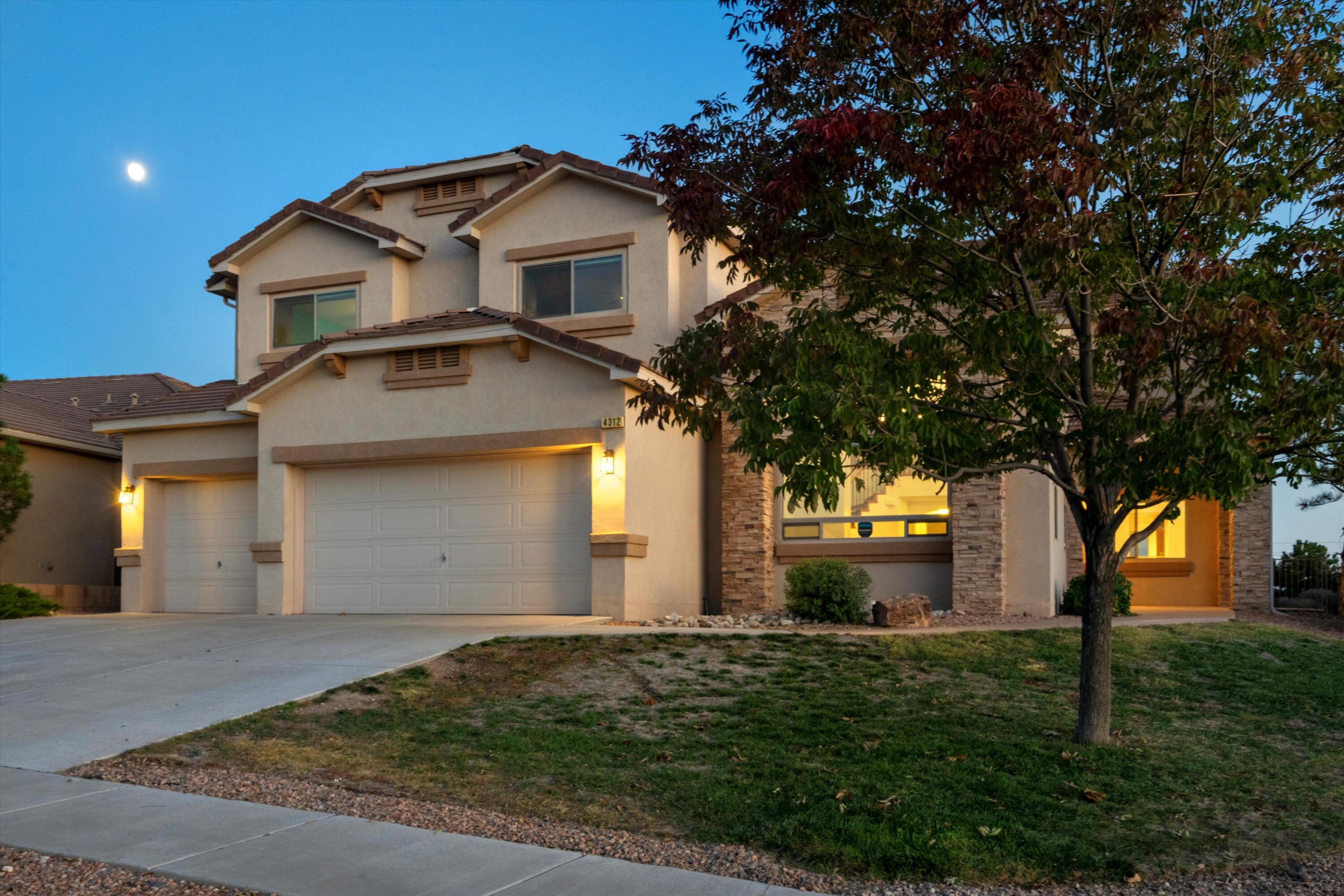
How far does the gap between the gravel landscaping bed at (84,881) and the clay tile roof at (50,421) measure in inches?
668

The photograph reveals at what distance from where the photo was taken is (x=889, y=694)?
10125 millimetres

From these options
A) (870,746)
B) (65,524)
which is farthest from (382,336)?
(870,746)

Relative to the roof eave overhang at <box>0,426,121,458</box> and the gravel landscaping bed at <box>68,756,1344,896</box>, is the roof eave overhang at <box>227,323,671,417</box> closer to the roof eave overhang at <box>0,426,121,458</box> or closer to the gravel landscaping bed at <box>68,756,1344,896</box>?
the roof eave overhang at <box>0,426,121,458</box>

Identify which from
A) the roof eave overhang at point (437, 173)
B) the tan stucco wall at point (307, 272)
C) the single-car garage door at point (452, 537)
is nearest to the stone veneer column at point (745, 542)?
the single-car garage door at point (452, 537)

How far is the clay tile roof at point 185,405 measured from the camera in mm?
18422

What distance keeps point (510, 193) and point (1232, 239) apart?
13335mm

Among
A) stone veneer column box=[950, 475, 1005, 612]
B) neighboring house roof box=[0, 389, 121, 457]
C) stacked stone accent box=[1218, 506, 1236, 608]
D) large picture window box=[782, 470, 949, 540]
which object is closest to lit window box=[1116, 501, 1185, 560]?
stacked stone accent box=[1218, 506, 1236, 608]

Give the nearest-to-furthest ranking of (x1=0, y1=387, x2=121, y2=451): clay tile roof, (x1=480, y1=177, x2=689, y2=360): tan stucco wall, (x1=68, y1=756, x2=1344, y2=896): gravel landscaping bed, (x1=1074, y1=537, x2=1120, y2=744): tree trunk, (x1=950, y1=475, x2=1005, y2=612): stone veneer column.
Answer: (x1=68, y1=756, x2=1344, y2=896): gravel landscaping bed → (x1=1074, y1=537, x2=1120, y2=744): tree trunk → (x1=950, y1=475, x2=1005, y2=612): stone veneer column → (x1=480, y1=177, x2=689, y2=360): tan stucco wall → (x1=0, y1=387, x2=121, y2=451): clay tile roof

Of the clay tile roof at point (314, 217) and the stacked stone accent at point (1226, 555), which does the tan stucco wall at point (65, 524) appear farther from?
the stacked stone accent at point (1226, 555)

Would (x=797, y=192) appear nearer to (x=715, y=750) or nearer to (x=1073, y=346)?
(x=1073, y=346)

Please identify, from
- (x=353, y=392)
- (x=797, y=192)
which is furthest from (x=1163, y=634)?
(x=353, y=392)

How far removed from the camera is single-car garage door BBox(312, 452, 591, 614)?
15.7m

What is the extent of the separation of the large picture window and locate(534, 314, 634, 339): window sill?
13.7ft

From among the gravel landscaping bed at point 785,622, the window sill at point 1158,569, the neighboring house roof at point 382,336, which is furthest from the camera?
the window sill at point 1158,569
